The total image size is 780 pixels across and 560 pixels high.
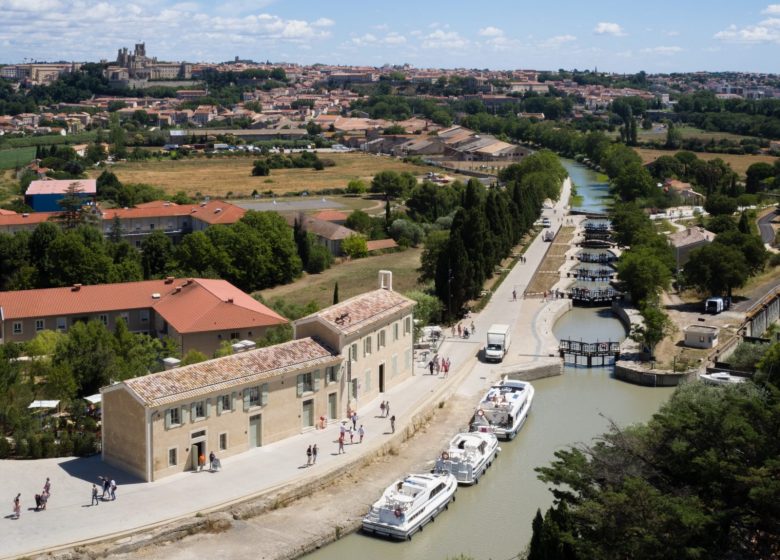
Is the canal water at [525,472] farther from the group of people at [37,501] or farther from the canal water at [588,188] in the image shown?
the canal water at [588,188]

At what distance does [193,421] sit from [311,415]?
4142 mm

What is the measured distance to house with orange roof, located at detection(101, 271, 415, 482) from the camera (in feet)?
75.2

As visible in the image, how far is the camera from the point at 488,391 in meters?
31.1

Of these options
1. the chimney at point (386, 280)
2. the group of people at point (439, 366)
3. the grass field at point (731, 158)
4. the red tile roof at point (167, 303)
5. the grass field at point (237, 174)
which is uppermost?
the chimney at point (386, 280)

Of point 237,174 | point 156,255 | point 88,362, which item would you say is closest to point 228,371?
point 88,362

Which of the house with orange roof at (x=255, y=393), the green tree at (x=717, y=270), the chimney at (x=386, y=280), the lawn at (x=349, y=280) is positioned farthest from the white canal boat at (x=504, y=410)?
the green tree at (x=717, y=270)

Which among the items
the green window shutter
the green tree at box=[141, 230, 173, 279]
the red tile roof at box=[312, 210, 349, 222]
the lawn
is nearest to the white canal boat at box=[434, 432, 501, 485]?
the green window shutter

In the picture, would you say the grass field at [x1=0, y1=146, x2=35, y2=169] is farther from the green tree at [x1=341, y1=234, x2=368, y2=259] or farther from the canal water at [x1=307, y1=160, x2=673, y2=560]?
the canal water at [x1=307, y1=160, x2=673, y2=560]

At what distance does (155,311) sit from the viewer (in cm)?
3719

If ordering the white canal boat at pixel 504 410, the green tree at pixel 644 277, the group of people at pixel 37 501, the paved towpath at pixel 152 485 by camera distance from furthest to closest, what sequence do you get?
1. the green tree at pixel 644 277
2. the white canal boat at pixel 504 410
3. the group of people at pixel 37 501
4. the paved towpath at pixel 152 485

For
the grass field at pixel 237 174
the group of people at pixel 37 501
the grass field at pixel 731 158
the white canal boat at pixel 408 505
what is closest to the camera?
the group of people at pixel 37 501

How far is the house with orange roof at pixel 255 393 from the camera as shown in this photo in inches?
902

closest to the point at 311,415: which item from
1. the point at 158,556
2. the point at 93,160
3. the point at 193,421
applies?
the point at 193,421

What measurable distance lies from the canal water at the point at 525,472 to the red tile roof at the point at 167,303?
397 inches
